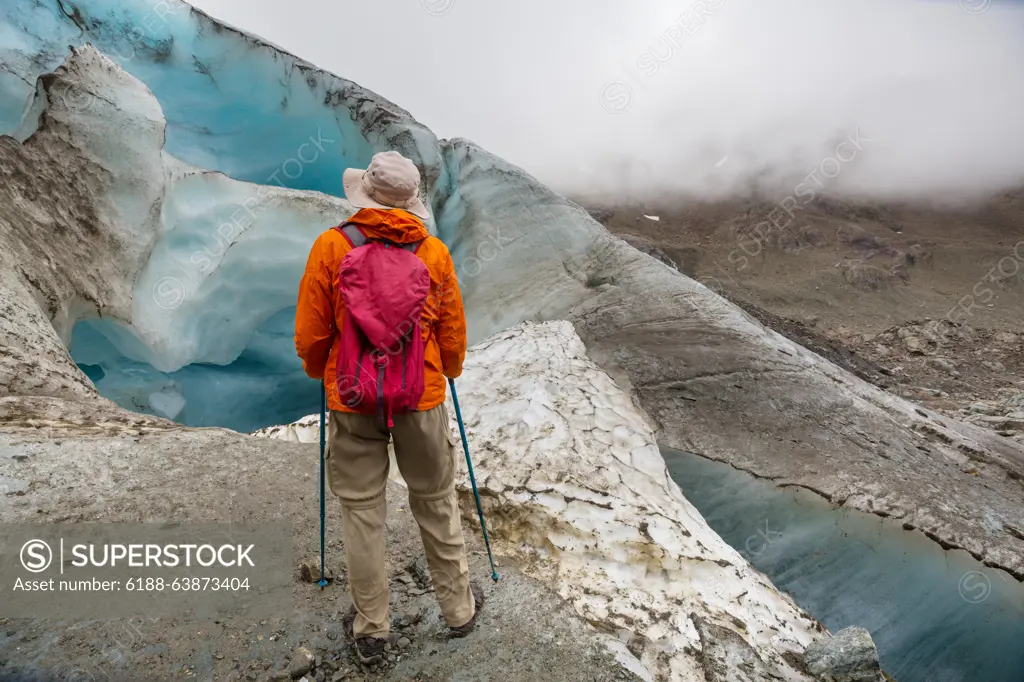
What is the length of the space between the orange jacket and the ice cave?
258 cm

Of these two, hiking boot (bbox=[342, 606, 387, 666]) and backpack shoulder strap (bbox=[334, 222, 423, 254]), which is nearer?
backpack shoulder strap (bbox=[334, 222, 423, 254])

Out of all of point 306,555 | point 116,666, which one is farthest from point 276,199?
point 116,666

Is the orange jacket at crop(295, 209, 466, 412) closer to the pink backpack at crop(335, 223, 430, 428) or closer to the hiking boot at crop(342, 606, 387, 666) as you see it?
the pink backpack at crop(335, 223, 430, 428)

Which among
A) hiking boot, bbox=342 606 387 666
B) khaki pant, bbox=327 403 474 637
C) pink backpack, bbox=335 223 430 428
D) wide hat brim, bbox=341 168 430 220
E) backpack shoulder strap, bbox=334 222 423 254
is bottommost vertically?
hiking boot, bbox=342 606 387 666

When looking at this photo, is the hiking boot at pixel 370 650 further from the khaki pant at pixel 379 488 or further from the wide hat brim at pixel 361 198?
the wide hat brim at pixel 361 198

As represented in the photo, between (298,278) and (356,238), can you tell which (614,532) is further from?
(298,278)

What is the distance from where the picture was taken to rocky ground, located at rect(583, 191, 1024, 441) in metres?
11.4

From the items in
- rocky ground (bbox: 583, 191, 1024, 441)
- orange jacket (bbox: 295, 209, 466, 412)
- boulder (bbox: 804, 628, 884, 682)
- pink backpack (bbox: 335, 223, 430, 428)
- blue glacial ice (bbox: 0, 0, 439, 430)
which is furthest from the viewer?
rocky ground (bbox: 583, 191, 1024, 441)

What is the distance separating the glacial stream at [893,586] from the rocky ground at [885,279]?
563cm

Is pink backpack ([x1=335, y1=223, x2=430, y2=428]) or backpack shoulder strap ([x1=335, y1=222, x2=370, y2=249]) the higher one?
backpack shoulder strap ([x1=335, y1=222, x2=370, y2=249])

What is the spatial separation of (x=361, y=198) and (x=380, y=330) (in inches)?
19.4

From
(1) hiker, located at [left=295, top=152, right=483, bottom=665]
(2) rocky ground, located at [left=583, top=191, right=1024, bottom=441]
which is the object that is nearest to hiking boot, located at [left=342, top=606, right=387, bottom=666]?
(1) hiker, located at [left=295, top=152, right=483, bottom=665]

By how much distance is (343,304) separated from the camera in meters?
1.72

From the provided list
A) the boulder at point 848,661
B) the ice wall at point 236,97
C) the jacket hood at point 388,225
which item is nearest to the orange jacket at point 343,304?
the jacket hood at point 388,225
